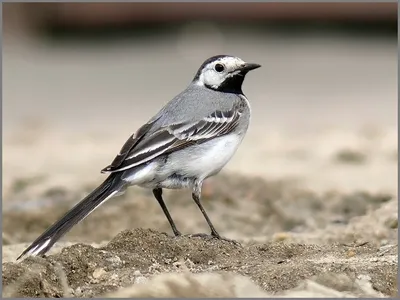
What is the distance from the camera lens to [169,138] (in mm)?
6625

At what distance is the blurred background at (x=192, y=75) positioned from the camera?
38.4ft

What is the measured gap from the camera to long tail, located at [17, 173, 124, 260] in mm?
5844

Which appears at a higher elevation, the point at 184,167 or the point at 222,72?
the point at 222,72

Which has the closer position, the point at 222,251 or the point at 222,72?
the point at 222,251

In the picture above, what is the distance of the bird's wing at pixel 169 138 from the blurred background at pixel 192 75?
3.38 meters

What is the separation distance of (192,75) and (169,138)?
12202 mm

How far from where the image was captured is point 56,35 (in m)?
23.5

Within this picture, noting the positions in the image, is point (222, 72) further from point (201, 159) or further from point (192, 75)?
point (192, 75)

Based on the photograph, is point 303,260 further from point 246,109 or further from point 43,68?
point 43,68

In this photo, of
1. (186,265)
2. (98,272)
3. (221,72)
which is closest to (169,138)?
(221,72)

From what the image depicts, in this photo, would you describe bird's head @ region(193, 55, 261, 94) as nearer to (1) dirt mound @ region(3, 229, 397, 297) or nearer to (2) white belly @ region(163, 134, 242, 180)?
(2) white belly @ region(163, 134, 242, 180)

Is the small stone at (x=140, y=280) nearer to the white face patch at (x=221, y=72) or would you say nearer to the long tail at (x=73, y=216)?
the long tail at (x=73, y=216)

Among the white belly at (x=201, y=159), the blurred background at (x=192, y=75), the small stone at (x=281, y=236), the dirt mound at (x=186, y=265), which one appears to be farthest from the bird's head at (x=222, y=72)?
the blurred background at (x=192, y=75)

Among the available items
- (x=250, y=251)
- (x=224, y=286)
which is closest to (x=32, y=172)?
(x=250, y=251)
